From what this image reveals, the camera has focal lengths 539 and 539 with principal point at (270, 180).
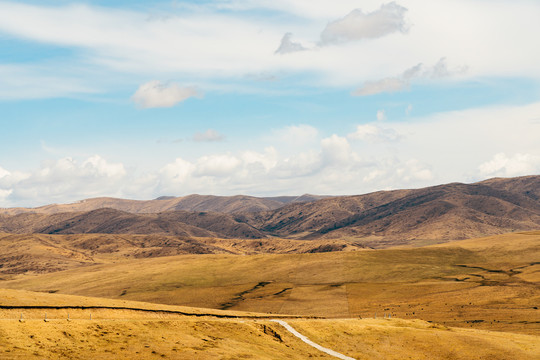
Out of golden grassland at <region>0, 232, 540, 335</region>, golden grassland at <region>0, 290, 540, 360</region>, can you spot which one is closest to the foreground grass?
golden grassland at <region>0, 290, 540, 360</region>

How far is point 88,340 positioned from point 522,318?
210 feet

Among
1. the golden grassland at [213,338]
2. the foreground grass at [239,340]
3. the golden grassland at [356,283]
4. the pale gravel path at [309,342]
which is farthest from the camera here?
the golden grassland at [356,283]

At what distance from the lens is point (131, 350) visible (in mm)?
36594

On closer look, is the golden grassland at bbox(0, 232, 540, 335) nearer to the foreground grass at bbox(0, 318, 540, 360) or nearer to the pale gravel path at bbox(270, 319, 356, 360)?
the foreground grass at bbox(0, 318, 540, 360)

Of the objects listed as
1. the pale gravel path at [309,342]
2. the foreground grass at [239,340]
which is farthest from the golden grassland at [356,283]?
the pale gravel path at [309,342]

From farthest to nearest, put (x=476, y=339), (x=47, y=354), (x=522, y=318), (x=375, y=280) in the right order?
1. (x=375, y=280)
2. (x=522, y=318)
3. (x=476, y=339)
4. (x=47, y=354)

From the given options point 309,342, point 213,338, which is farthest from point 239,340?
point 309,342

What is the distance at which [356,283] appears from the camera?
377 ft

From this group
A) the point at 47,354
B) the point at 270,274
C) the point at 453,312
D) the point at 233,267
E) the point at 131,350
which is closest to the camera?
the point at 47,354

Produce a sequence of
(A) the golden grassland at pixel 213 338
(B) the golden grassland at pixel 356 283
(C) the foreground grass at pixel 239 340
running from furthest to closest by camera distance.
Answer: (B) the golden grassland at pixel 356 283, (A) the golden grassland at pixel 213 338, (C) the foreground grass at pixel 239 340

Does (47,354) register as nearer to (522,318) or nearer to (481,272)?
(522,318)

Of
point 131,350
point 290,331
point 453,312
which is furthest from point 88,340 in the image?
point 453,312

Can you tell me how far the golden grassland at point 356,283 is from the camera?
287 ft

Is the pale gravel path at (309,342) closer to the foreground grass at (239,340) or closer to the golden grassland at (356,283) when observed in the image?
the foreground grass at (239,340)
